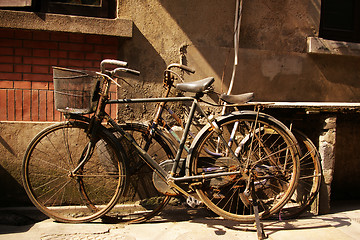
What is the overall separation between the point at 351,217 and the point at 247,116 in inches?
68.5

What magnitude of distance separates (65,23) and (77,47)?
290mm

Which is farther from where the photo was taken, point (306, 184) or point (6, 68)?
point (306, 184)

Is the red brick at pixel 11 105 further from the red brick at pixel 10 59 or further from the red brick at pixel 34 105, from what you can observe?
the red brick at pixel 10 59

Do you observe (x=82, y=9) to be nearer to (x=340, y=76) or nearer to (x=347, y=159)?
(x=340, y=76)

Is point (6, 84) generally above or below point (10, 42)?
below

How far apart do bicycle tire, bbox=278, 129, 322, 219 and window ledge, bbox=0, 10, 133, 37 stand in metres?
2.29

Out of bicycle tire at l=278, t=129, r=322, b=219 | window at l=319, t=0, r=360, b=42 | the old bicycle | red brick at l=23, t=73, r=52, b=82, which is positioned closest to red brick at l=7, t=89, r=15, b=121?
red brick at l=23, t=73, r=52, b=82

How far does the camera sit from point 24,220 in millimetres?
3285

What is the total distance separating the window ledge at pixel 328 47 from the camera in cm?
407

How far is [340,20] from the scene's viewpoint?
452 cm

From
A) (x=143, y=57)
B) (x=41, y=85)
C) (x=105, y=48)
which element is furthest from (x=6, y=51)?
(x=143, y=57)

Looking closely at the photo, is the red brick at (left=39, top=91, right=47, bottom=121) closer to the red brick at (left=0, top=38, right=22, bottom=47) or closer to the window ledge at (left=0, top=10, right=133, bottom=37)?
the red brick at (left=0, top=38, right=22, bottom=47)

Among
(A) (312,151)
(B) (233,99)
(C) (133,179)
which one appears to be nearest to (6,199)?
(C) (133,179)

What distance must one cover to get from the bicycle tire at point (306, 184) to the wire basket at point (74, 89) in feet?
7.30
